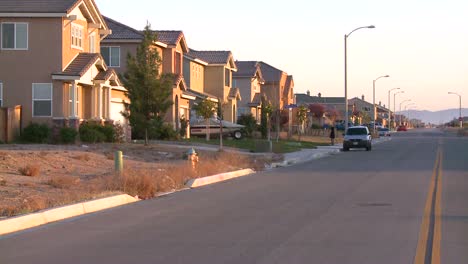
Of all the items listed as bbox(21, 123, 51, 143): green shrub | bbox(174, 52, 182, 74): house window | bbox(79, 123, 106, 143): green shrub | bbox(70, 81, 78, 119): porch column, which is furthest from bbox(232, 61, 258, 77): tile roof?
bbox(21, 123, 51, 143): green shrub

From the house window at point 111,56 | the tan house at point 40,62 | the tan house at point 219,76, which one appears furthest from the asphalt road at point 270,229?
the tan house at point 219,76

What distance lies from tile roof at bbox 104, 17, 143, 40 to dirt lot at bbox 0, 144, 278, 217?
1580 centimetres

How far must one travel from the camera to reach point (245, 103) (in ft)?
260

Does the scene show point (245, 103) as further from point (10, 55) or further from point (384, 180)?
point (384, 180)

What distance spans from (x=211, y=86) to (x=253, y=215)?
169ft

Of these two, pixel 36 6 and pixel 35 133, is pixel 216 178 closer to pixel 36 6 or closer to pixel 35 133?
pixel 35 133

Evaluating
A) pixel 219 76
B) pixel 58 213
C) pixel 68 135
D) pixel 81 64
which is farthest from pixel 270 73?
pixel 58 213

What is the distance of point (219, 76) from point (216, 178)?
4148 centimetres

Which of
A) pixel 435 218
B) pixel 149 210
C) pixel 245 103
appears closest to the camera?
pixel 435 218

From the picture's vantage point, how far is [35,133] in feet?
118

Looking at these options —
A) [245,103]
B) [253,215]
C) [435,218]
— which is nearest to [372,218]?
[435,218]

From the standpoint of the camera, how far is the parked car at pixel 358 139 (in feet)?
174

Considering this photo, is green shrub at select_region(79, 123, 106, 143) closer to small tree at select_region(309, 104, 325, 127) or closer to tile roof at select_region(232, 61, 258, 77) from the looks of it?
tile roof at select_region(232, 61, 258, 77)

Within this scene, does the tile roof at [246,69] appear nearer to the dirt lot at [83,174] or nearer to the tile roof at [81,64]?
the tile roof at [81,64]
